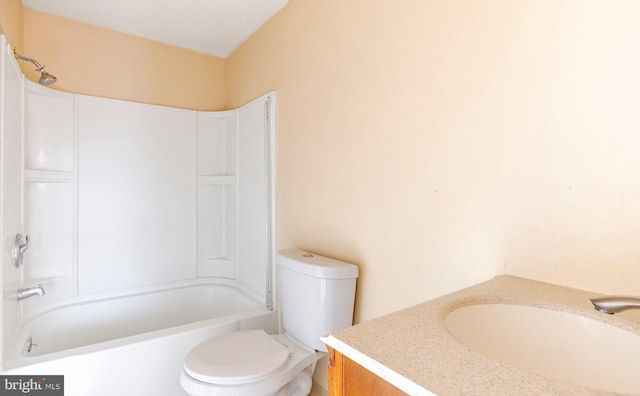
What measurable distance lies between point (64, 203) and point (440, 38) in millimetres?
2454

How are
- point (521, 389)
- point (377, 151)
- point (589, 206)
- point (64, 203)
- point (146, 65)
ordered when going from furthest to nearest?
point (146, 65) < point (64, 203) < point (377, 151) < point (589, 206) < point (521, 389)

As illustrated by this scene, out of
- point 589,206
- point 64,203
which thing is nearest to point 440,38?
point 589,206

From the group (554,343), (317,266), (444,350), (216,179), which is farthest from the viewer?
(216,179)

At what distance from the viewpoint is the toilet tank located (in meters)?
1.45

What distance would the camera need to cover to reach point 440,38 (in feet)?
3.78

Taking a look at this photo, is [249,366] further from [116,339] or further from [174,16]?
[174,16]

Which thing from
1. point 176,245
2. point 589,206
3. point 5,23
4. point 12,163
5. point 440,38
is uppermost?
point 5,23

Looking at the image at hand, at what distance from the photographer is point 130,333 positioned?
227cm

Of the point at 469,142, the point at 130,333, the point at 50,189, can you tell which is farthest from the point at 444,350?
the point at 50,189

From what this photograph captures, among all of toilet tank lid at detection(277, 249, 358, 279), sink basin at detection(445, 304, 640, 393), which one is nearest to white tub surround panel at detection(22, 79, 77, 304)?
toilet tank lid at detection(277, 249, 358, 279)

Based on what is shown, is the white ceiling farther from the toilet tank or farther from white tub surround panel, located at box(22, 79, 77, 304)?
the toilet tank

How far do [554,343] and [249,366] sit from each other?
3.56 ft

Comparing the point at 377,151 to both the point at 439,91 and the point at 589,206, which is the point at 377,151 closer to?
the point at 439,91

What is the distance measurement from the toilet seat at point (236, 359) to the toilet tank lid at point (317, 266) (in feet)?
1.24
